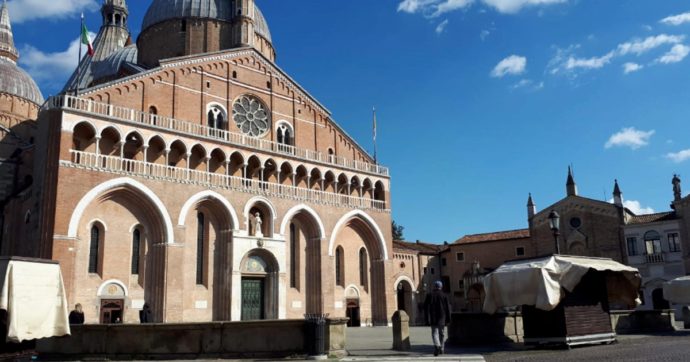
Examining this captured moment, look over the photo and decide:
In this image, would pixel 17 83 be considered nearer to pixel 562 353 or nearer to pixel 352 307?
pixel 352 307

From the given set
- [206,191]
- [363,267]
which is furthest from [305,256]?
[206,191]

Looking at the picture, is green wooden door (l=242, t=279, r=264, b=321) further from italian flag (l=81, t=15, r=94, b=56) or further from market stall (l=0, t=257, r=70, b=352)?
market stall (l=0, t=257, r=70, b=352)

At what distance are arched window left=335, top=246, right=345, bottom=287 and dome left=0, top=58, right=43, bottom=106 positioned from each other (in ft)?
103

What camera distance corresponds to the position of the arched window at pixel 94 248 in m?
24.7

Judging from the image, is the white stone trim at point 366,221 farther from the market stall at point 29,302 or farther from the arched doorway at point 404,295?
the market stall at point 29,302

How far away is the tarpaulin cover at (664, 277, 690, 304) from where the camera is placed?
19.5m

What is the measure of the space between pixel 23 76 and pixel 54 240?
3416cm

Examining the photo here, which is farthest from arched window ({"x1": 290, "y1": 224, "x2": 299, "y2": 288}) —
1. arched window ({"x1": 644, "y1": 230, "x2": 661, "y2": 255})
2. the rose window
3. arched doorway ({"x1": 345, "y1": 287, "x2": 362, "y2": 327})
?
arched window ({"x1": 644, "y1": 230, "x2": 661, "y2": 255})

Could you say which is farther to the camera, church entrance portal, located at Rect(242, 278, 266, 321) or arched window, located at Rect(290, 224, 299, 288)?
arched window, located at Rect(290, 224, 299, 288)

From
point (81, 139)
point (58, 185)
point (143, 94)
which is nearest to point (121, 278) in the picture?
point (58, 185)

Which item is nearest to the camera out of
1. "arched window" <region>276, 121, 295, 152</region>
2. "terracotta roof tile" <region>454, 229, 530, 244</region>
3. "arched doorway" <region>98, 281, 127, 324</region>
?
"arched doorway" <region>98, 281, 127, 324</region>

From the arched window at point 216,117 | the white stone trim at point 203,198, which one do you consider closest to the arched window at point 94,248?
the white stone trim at point 203,198

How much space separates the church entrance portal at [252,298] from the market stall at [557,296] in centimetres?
1832

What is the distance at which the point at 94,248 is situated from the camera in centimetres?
2488
